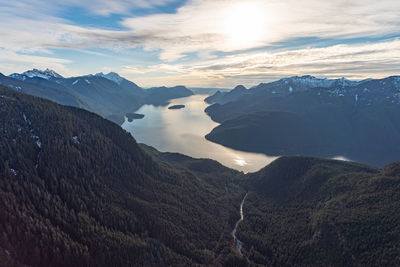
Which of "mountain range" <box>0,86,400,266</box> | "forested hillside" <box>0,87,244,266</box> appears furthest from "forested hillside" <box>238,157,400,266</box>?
"forested hillside" <box>0,87,244,266</box>

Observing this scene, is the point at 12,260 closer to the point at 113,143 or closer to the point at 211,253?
the point at 211,253

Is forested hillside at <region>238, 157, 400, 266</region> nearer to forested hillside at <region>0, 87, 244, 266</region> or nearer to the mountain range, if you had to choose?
the mountain range

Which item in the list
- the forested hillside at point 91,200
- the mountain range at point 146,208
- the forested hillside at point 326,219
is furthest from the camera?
the forested hillside at point 326,219

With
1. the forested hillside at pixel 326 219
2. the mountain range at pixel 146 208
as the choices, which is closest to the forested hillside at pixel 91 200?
the mountain range at pixel 146 208

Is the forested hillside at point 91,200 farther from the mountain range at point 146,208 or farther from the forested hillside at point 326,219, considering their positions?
the forested hillside at point 326,219

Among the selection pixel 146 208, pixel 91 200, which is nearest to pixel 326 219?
pixel 146 208

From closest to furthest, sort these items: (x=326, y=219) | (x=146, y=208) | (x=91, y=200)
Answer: (x=91, y=200) < (x=326, y=219) < (x=146, y=208)

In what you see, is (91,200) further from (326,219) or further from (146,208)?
(326,219)

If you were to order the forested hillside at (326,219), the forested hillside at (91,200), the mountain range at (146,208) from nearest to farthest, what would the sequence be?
1. the forested hillside at (91,200)
2. the mountain range at (146,208)
3. the forested hillside at (326,219)
